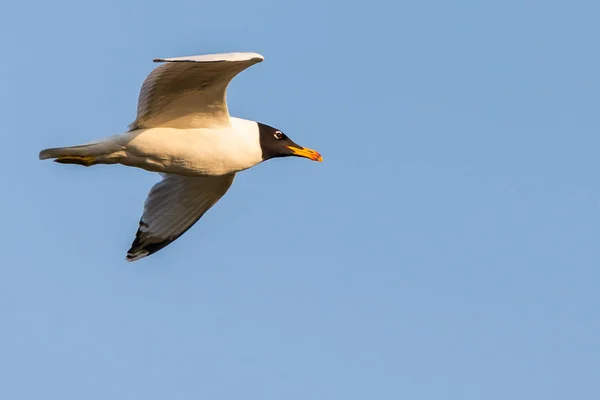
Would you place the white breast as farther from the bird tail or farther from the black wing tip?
the black wing tip

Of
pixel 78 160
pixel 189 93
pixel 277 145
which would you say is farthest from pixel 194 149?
pixel 78 160

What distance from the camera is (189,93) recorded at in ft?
48.6

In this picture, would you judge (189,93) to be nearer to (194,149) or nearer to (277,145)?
(194,149)

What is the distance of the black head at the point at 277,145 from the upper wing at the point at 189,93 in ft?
1.90

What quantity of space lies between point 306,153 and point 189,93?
2.09 metres

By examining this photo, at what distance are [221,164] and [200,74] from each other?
1.53 m

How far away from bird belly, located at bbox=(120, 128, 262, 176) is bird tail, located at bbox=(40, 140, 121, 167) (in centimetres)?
17

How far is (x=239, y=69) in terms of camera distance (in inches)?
555

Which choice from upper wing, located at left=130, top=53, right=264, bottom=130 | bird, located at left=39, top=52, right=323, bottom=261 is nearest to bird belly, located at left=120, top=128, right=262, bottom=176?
bird, located at left=39, top=52, right=323, bottom=261

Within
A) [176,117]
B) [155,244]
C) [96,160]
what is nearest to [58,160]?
[96,160]

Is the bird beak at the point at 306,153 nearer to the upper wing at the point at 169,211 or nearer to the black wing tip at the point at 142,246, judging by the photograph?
the upper wing at the point at 169,211

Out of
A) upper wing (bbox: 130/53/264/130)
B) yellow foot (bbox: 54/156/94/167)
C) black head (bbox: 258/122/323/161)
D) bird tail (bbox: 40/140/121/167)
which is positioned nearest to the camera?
upper wing (bbox: 130/53/264/130)

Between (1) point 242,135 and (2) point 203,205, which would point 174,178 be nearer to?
(2) point 203,205

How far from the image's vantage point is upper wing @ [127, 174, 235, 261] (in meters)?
17.2
